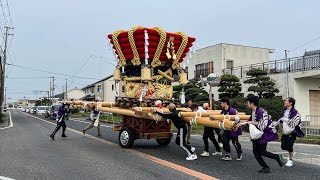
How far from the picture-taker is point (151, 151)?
35.6 ft

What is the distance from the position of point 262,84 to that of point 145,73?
14.7 m

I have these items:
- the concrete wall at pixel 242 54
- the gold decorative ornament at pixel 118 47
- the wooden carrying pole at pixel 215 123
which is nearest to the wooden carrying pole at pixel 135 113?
the wooden carrying pole at pixel 215 123

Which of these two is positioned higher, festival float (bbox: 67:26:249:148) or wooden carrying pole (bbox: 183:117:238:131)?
festival float (bbox: 67:26:249:148)

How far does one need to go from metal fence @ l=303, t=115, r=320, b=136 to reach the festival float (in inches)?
342

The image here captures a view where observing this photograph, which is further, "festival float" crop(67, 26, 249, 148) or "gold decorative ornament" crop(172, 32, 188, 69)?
"gold decorative ornament" crop(172, 32, 188, 69)

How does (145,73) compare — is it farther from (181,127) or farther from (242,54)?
(242,54)

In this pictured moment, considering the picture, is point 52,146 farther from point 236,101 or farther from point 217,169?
point 236,101

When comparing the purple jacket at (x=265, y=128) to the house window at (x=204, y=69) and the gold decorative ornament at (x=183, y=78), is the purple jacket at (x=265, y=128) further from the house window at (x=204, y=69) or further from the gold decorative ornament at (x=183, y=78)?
the house window at (x=204, y=69)

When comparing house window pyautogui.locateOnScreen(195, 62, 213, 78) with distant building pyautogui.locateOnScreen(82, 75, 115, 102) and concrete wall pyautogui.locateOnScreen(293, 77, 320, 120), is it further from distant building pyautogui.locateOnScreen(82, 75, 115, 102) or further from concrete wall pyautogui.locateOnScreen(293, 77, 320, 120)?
distant building pyautogui.locateOnScreen(82, 75, 115, 102)

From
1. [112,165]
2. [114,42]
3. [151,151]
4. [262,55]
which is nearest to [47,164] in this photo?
[112,165]

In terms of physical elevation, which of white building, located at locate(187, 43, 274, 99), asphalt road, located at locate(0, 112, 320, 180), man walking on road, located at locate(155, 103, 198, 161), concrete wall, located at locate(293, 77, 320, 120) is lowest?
asphalt road, located at locate(0, 112, 320, 180)

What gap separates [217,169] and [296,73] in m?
17.9

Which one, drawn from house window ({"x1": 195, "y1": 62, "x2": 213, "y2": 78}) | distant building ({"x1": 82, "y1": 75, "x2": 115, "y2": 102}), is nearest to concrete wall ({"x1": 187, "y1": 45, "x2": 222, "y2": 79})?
→ house window ({"x1": 195, "y1": 62, "x2": 213, "y2": 78})

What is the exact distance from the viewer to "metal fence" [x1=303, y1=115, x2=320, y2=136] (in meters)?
17.3
